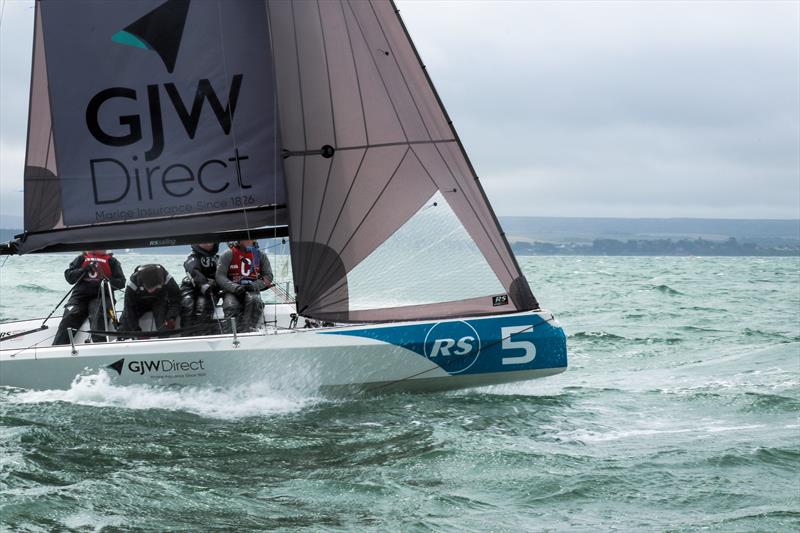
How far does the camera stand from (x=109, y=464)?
17.6ft

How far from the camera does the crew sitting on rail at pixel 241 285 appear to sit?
7.58 m

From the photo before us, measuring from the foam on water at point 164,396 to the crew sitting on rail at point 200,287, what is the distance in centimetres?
105

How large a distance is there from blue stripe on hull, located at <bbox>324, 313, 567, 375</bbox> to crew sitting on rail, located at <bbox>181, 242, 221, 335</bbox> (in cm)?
151

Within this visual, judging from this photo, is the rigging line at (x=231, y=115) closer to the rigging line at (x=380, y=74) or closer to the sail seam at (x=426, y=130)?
the rigging line at (x=380, y=74)

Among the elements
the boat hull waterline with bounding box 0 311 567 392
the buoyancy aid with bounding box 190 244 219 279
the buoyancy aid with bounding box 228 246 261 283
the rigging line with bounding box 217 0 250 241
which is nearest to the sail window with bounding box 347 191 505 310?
the boat hull waterline with bounding box 0 311 567 392

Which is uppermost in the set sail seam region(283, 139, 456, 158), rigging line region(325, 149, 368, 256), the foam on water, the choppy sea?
sail seam region(283, 139, 456, 158)

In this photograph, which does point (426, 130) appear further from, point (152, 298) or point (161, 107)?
point (152, 298)

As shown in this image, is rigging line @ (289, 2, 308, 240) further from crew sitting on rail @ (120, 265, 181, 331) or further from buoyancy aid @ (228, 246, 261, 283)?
crew sitting on rail @ (120, 265, 181, 331)

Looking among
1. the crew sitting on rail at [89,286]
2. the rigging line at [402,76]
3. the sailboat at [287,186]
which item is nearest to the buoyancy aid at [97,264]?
the crew sitting on rail at [89,286]

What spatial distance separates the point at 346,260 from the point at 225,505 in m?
2.83

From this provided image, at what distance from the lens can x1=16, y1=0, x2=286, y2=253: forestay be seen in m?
7.23

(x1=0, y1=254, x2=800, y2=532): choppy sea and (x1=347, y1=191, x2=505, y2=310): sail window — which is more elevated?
(x1=347, y1=191, x2=505, y2=310): sail window

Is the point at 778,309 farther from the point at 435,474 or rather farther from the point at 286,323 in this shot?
the point at 435,474

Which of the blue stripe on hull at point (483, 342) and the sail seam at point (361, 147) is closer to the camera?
the blue stripe on hull at point (483, 342)
